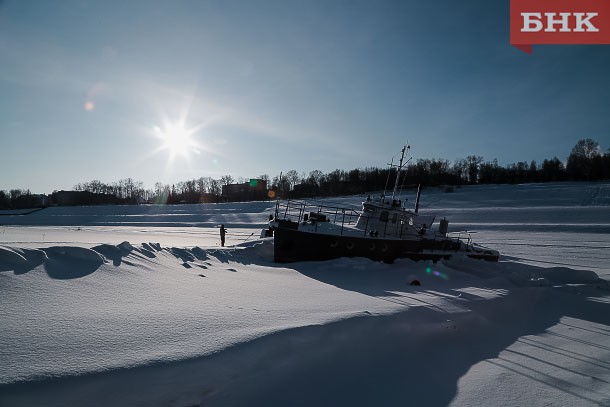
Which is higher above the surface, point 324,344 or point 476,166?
point 476,166

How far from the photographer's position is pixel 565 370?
426 cm

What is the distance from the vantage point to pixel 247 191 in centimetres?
9088

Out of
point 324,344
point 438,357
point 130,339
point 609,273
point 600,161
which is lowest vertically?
point 609,273

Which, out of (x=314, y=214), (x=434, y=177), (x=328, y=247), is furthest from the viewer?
(x=434, y=177)

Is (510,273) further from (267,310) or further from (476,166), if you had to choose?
(476,166)

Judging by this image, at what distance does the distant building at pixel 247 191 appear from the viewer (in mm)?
86062

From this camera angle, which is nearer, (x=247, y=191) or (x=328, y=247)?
(x=328, y=247)

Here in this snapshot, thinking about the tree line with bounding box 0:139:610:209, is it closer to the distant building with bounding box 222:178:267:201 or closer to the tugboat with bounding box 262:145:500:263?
the distant building with bounding box 222:178:267:201

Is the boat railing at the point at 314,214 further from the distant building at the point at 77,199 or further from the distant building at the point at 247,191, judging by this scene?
the distant building at the point at 77,199

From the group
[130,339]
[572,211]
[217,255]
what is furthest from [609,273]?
[572,211]

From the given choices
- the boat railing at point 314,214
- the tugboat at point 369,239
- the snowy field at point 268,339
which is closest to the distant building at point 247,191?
the boat railing at point 314,214

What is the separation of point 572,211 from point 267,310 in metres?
41.8

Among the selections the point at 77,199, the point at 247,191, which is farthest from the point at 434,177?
the point at 77,199

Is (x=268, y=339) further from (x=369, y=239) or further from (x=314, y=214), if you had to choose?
(x=314, y=214)
